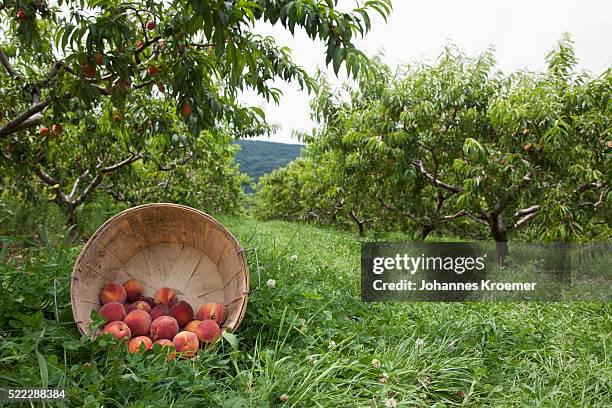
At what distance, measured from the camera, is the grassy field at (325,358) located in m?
1.61

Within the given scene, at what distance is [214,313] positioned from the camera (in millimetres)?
2154

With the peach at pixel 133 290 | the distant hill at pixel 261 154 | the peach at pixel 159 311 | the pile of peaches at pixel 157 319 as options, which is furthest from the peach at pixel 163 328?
the distant hill at pixel 261 154

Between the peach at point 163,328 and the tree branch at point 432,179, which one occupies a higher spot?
the tree branch at point 432,179

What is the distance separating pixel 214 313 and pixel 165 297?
335 mm

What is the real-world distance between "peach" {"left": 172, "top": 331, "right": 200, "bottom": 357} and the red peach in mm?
495

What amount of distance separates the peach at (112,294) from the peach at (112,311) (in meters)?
0.11

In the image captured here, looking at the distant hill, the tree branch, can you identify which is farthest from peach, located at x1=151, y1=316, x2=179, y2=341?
the distant hill

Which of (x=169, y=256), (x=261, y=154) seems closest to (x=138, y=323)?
(x=169, y=256)

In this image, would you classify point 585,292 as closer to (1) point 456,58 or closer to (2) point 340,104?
(1) point 456,58

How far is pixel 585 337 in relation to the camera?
2.49 m

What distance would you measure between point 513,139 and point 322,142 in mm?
2598

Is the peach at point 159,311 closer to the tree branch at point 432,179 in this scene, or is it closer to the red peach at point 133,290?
the red peach at point 133,290

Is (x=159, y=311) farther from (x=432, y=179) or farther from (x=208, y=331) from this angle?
(x=432, y=179)

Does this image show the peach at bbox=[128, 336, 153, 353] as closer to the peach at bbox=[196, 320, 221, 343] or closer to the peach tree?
the peach at bbox=[196, 320, 221, 343]
